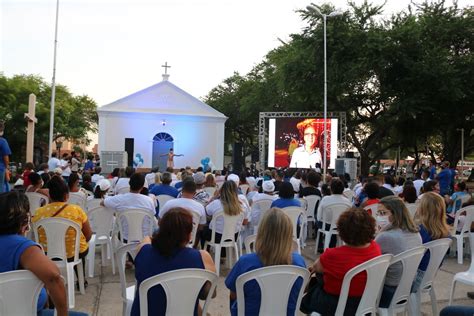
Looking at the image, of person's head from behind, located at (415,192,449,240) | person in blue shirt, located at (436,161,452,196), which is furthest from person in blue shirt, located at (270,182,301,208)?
person in blue shirt, located at (436,161,452,196)

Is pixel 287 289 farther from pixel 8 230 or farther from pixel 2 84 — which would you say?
pixel 2 84

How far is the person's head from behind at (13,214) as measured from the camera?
8.35ft

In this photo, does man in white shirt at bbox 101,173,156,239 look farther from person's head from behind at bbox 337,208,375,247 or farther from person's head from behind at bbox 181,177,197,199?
person's head from behind at bbox 337,208,375,247

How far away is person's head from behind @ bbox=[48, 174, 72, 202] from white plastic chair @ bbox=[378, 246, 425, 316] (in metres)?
3.12

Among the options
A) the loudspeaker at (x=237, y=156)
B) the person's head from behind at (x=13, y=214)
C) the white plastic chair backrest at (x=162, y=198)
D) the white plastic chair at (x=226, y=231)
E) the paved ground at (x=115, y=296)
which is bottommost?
the paved ground at (x=115, y=296)

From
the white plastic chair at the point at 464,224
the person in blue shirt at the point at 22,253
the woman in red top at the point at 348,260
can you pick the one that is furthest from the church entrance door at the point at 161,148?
the person in blue shirt at the point at 22,253

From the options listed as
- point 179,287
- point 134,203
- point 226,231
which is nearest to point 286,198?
point 226,231

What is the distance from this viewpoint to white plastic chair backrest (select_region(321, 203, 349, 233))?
671cm

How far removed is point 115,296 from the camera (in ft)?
15.3

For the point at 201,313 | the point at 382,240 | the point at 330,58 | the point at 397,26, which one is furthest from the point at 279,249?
the point at 397,26

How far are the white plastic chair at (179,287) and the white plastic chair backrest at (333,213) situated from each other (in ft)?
14.2

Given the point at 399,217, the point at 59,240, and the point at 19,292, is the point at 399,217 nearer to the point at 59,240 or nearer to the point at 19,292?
the point at 19,292

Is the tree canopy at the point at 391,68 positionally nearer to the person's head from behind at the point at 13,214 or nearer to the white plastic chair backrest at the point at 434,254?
the white plastic chair backrest at the point at 434,254

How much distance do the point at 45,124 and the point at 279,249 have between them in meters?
32.4
